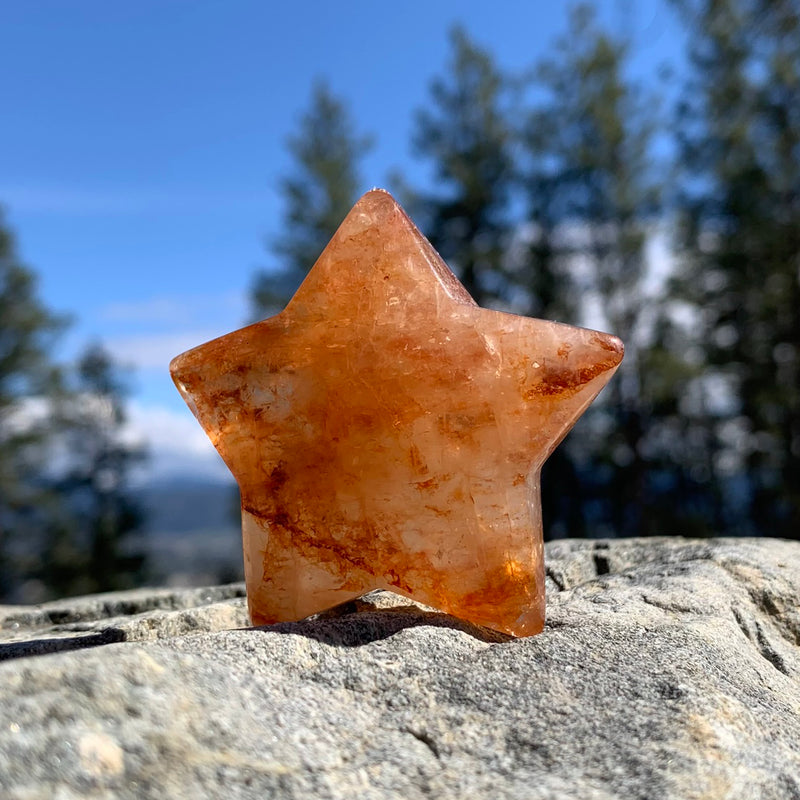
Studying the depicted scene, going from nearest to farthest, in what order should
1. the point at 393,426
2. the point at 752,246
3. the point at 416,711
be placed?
the point at 416,711, the point at 393,426, the point at 752,246

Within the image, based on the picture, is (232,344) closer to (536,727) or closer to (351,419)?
(351,419)

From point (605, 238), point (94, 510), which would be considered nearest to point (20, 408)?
point (94, 510)

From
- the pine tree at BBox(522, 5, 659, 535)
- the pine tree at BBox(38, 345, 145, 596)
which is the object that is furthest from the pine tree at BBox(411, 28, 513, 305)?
the pine tree at BBox(38, 345, 145, 596)

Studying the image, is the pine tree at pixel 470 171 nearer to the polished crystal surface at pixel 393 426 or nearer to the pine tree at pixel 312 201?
the pine tree at pixel 312 201

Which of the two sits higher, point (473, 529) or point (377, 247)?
point (377, 247)

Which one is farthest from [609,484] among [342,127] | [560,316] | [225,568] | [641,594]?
[641,594]

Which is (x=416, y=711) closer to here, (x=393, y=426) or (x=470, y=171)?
(x=393, y=426)

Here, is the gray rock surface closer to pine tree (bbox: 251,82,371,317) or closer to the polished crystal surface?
the polished crystal surface

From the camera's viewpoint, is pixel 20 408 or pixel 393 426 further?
pixel 20 408
